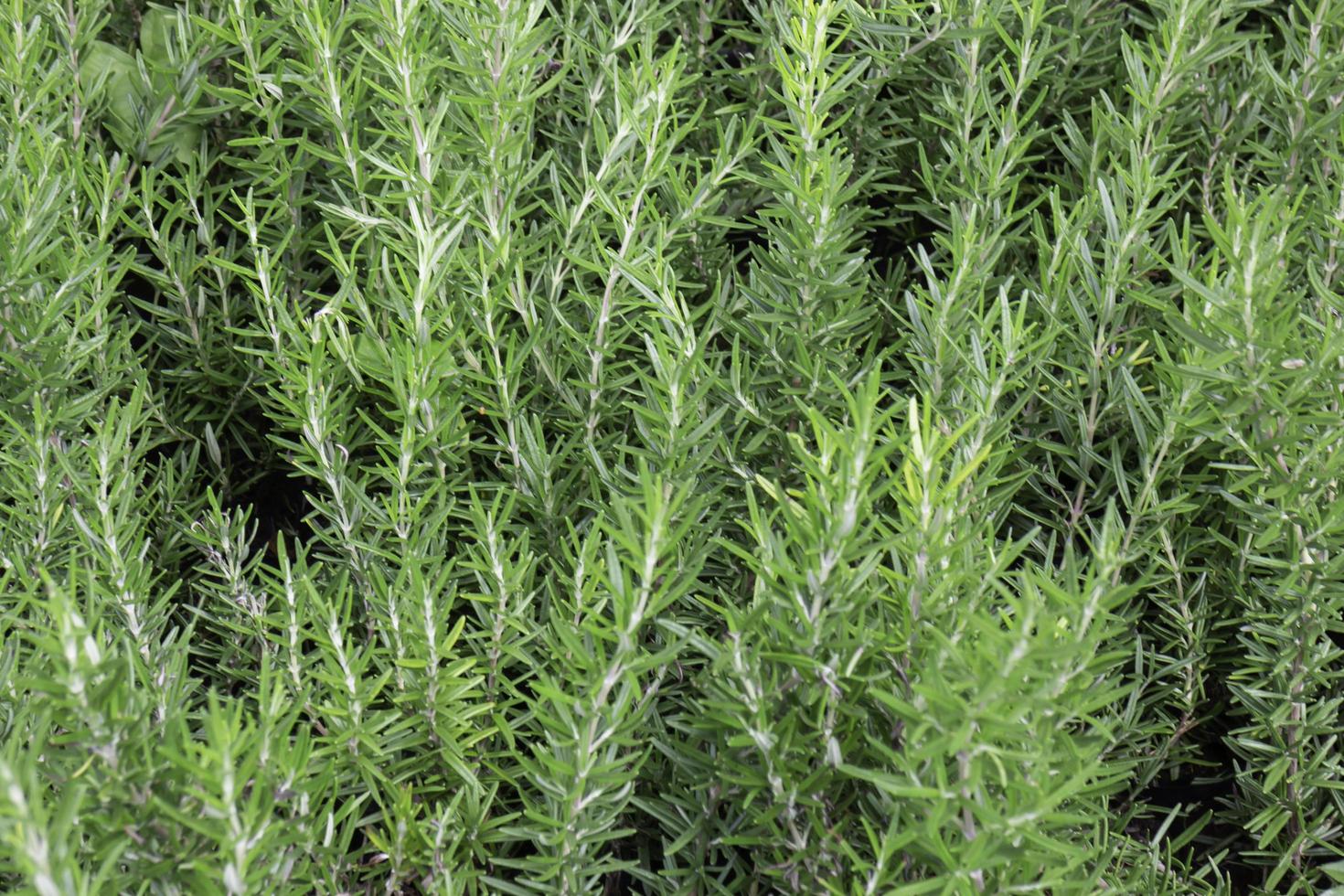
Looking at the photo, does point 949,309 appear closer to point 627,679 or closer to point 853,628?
point 853,628

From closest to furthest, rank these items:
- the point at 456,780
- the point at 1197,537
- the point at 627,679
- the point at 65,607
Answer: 1. the point at 65,607
2. the point at 627,679
3. the point at 456,780
4. the point at 1197,537

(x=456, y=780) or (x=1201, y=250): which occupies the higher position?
(x=1201, y=250)

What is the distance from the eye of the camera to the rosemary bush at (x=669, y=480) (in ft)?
3.77

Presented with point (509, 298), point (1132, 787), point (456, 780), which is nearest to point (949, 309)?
point (509, 298)

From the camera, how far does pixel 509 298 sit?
5.41 feet

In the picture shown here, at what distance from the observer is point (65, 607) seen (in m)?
1.02

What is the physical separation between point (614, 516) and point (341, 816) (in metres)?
0.48

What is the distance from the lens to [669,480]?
1.39 meters

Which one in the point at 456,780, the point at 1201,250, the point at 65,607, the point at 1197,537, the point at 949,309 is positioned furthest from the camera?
the point at 1201,250

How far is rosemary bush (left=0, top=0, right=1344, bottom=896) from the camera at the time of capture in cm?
115

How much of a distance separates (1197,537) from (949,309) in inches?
19.1

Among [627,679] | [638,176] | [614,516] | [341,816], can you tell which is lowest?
[341,816]

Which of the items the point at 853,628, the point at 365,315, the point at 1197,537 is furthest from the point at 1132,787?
the point at 365,315

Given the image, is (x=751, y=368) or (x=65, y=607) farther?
(x=751, y=368)
